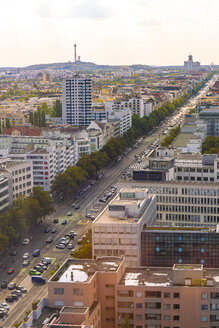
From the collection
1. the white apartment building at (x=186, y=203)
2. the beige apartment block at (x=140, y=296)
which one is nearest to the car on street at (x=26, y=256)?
the white apartment building at (x=186, y=203)

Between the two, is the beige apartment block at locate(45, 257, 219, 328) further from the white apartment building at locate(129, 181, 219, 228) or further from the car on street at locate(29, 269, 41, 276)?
the white apartment building at locate(129, 181, 219, 228)

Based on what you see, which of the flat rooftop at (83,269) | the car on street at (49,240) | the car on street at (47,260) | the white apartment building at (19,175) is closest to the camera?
the flat rooftop at (83,269)

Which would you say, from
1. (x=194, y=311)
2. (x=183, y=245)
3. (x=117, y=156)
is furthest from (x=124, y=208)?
(x=117, y=156)

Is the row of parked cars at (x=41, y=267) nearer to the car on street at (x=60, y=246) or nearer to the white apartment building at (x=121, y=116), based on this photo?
the car on street at (x=60, y=246)

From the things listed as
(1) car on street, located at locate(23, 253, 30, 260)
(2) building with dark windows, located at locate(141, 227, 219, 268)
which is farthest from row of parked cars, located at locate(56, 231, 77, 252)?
(2) building with dark windows, located at locate(141, 227, 219, 268)

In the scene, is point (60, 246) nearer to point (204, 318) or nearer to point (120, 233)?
point (120, 233)

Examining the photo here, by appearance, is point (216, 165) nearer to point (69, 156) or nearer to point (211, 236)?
point (211, 236)
